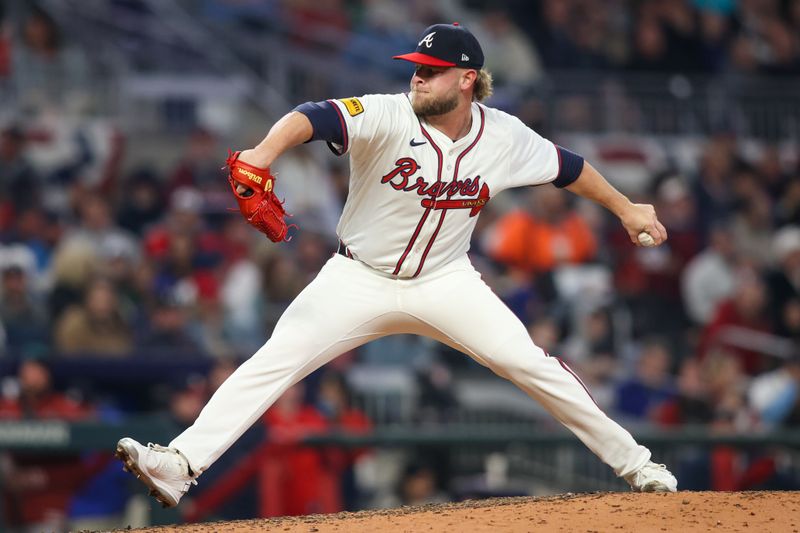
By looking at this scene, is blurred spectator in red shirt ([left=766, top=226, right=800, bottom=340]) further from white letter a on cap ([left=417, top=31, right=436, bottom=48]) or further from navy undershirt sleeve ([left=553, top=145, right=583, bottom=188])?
white letter a on cap ([left=417, top=31, right=436, bottom=48])

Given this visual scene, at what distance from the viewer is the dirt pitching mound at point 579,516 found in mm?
5055

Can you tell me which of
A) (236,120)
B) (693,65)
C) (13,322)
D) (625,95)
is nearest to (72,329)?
(13,322)

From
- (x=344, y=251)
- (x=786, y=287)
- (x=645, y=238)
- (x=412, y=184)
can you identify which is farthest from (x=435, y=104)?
(x=786, y=287)

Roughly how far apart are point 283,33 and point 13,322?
16.4ft

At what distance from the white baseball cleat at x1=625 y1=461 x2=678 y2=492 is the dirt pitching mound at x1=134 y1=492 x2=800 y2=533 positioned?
12 centimetres

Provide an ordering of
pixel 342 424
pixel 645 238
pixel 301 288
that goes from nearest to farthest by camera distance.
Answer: pixel 645 238 → pixel 342 424 → pixel 301 288

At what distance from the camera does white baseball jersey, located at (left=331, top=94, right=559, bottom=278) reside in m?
5.23

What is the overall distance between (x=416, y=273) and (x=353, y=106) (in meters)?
0.74

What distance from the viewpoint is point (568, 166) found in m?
5.69

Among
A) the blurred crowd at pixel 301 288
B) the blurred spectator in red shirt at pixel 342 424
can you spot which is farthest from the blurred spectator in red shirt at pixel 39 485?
the blurred spectator in red shirt at pixel 342 424

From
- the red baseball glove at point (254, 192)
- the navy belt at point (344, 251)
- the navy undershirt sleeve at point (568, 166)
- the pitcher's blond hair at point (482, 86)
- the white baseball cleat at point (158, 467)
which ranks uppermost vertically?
the pitcher's blond hair at point (482, 86)

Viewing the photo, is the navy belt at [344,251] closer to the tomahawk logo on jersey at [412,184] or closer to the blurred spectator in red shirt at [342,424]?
the tomahawk logo on jersey at [412,184]

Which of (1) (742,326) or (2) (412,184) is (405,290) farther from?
(1) (742,326)

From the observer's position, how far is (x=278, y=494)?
8.34 meters
